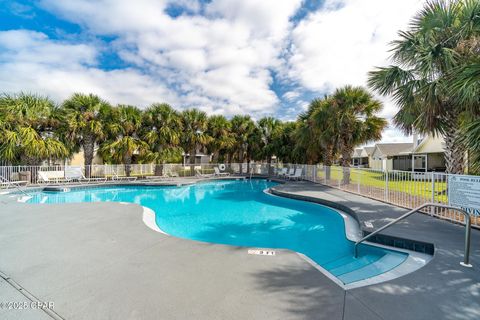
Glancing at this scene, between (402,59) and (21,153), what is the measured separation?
20.5 meters

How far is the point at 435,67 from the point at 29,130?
791 inches

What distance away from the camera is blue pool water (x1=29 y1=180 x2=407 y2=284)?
4.02m

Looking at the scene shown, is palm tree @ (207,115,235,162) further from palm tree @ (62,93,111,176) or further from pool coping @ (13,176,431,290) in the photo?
palm tree @ (62,93,111,176)

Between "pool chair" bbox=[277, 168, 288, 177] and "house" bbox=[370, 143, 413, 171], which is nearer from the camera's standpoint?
"pool chair" bbox=[277, 168, 288, 177]

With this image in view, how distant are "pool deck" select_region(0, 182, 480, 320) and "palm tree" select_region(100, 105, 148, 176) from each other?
41.8 ft

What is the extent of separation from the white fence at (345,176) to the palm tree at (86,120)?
1.92 m

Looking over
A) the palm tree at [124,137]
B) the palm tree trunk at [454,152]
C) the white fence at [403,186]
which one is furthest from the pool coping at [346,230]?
the palm tree trunk at [454,152]

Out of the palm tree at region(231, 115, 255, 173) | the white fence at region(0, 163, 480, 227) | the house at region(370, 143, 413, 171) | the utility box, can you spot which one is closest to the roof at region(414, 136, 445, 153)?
the house at region(370, 143, 413, 171)

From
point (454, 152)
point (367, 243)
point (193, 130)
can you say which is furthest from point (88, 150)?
point (454, 152)

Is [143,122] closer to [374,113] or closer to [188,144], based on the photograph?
[188,144]

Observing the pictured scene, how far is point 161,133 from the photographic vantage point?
57.9 ft

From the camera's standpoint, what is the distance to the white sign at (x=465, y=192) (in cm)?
366

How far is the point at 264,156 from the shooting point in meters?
21.8

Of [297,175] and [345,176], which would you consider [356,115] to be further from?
[297,175]
